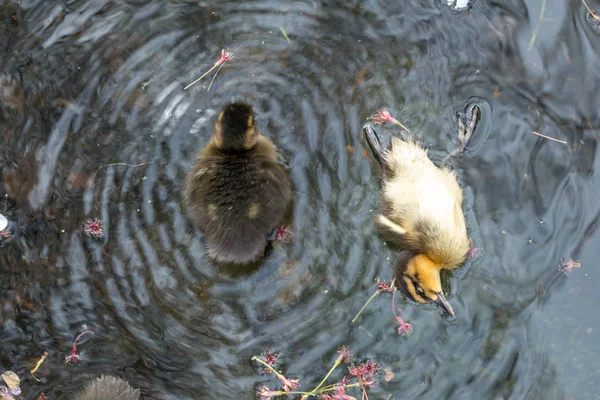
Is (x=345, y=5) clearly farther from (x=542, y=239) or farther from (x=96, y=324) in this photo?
(x=96, y=324)

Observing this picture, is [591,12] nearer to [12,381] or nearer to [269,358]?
[269,358]

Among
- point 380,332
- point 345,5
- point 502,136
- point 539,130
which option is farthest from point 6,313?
point 539,130

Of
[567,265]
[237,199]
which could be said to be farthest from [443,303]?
[237,199]

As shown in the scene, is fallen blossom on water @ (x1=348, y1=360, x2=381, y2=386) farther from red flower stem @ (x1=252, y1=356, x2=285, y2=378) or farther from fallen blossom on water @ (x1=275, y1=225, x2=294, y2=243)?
fallen blossom on water @ (x1=275, y1=225, x2=294, y2=243)

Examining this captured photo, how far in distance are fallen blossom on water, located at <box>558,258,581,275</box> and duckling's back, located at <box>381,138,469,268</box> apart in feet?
2.02

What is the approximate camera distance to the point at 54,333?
3699 millimetres

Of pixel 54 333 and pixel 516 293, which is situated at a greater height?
pixel 54 333

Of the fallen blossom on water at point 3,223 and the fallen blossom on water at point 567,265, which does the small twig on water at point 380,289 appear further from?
the fallen blossom on water at point 3,223

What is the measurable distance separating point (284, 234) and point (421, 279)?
85 cm

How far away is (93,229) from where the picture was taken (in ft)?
12.4

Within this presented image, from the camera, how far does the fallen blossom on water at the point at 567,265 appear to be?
365 centimetres

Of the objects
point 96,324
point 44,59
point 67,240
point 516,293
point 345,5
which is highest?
point 44,59

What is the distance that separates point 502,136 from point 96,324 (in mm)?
2711

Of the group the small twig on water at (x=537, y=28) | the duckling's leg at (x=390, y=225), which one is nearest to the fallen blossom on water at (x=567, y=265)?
the duckling's leg at (x=390, y=225)
